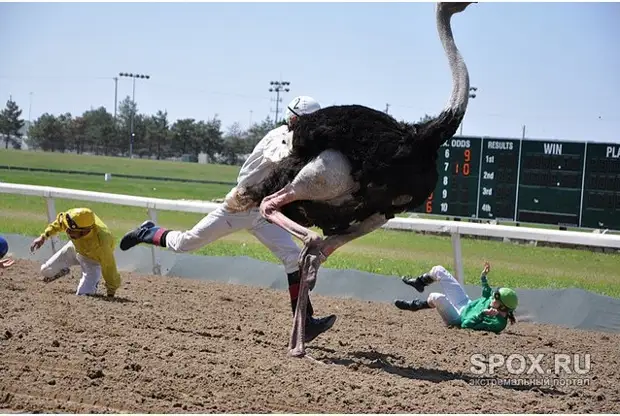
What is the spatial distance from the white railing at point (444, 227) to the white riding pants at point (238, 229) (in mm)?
3077

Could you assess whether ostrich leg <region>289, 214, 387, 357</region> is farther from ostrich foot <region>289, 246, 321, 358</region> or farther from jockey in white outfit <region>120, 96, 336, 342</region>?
jockey in white outfit <region>120, 96, 336, 342</region>

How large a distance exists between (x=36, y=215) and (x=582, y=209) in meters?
10.9

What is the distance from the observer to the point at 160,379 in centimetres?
609

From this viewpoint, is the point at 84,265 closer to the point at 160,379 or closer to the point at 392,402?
the point at 160,379

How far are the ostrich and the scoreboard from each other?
12361 mm

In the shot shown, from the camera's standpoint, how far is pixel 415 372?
722 centimetres

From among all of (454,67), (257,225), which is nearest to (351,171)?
(454,67)

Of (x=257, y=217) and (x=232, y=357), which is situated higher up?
(x=257, y=217)

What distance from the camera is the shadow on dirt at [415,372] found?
6879mm

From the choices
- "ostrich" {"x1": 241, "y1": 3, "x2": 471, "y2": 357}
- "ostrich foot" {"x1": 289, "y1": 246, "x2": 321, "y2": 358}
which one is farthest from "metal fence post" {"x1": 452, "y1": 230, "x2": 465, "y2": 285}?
"ostrich foot" {"x1": 289, "y1": 246, "x2": 321, "y2": 358}

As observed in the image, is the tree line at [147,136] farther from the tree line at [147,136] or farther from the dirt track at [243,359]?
the dirt track at [243,359]

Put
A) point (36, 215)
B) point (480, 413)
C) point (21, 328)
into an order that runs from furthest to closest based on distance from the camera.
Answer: point (36, 215) < point (21, 328) < point (480, 413)

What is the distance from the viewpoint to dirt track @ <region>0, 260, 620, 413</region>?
18.9 ft

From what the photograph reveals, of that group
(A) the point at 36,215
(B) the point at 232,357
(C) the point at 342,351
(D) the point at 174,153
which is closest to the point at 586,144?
(A) the point at 36,215
